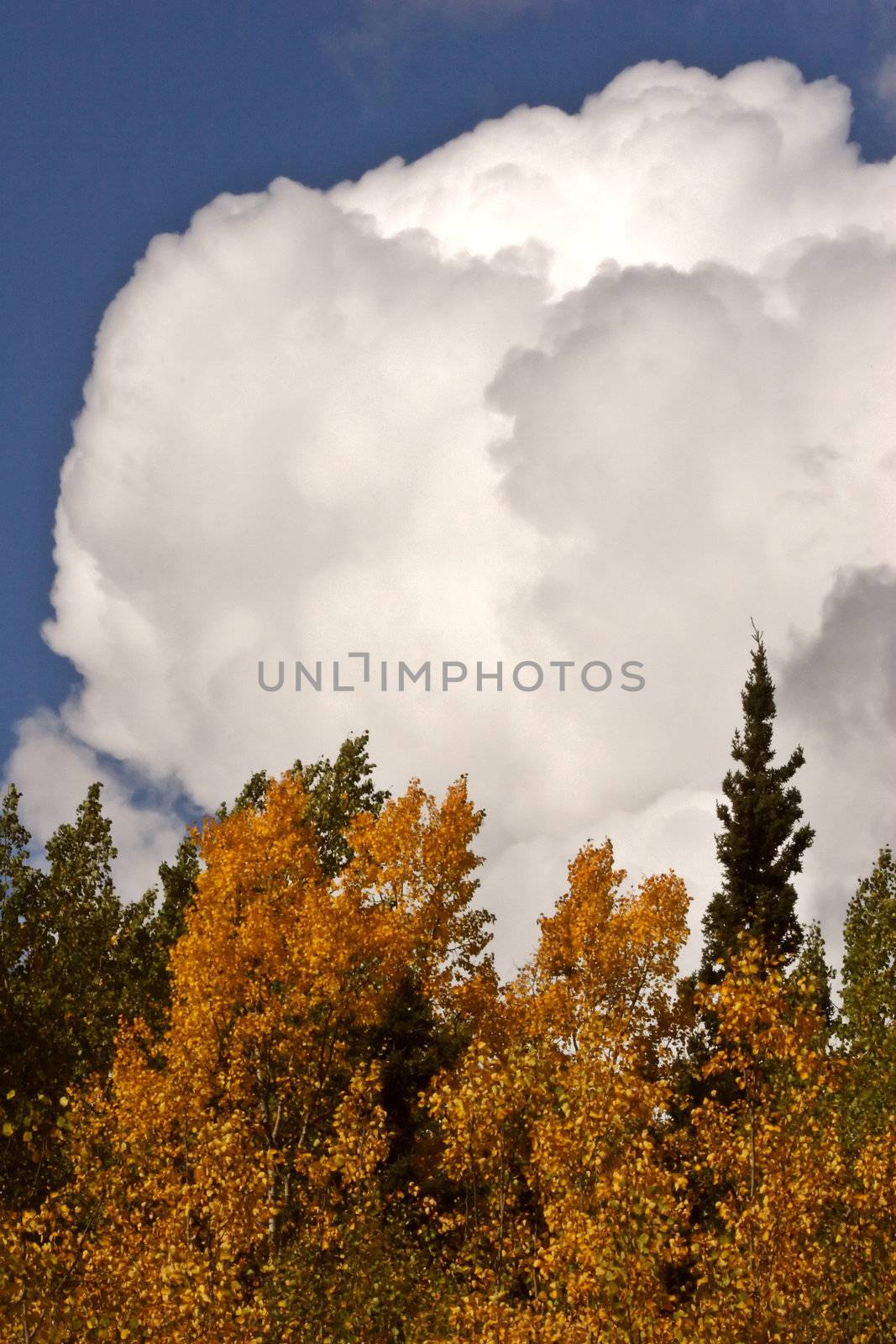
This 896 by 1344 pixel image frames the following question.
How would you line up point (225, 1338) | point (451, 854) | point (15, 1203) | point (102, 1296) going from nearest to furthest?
point (225, 1338) < point (102, 1296) < point (15, 1203) < point (451, 854)

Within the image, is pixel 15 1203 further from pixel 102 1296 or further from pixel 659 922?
pixel 659 922

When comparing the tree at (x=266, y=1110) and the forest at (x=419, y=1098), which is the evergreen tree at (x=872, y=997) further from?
the tree at (x=266, y=1110)

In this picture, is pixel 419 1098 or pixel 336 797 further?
pixel 336 797

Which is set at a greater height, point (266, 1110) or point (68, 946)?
point (68, 946)

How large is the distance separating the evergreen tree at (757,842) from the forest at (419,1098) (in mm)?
123

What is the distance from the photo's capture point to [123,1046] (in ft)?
99.5

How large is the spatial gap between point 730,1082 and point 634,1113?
2271cm

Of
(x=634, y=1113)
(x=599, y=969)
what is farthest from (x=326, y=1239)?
(x=599, y=969)

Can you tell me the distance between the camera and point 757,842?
4466cm

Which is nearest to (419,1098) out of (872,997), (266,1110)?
(266,1110)

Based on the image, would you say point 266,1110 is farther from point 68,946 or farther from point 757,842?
point 757,842

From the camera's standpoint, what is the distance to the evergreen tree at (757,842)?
138 ft

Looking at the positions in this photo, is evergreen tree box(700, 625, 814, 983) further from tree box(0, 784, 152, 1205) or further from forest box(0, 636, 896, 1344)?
tree box(0, 784, 152, 1205)

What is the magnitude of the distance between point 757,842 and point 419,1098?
24.2 meters
